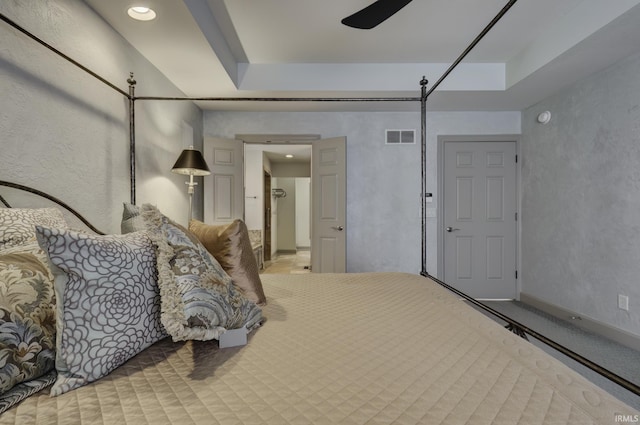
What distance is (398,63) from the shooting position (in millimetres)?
3258

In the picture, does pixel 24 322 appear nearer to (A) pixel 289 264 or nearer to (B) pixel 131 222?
(B) pixel 131 222

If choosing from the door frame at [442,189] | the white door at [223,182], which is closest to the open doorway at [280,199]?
the white door at [223,182]

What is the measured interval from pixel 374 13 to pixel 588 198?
2.84 m

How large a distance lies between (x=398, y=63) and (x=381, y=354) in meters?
3.28

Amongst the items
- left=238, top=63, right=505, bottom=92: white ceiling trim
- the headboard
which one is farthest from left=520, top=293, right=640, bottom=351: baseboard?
the headboard

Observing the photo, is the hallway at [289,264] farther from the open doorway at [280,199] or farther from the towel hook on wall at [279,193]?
the towel hook on wall at [279,193]

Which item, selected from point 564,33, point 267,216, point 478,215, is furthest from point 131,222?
point 267,216

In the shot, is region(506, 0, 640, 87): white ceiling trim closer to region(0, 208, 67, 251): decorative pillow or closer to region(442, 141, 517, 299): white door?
region(442, 141, 517, 299): white door

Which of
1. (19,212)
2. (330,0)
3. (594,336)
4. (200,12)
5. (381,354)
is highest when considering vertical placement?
(330,0)

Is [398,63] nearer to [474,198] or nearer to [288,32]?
[288,32]

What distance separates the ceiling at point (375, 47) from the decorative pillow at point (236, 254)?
1.60 meters

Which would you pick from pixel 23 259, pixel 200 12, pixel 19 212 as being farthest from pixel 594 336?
pixel 200 12

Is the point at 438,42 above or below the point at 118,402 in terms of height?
above

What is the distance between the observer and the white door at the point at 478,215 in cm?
387
